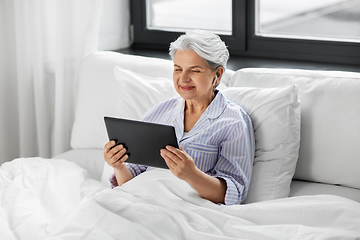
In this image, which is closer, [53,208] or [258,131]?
[53,208]

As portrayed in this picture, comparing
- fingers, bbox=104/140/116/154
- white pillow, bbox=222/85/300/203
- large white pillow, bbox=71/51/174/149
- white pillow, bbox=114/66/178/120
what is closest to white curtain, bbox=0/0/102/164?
large white pillow, bbox=71/51/174/149

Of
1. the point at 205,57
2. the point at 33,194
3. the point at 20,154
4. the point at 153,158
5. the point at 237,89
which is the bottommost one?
the point at 20,154

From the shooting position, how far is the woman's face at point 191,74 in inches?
64.6

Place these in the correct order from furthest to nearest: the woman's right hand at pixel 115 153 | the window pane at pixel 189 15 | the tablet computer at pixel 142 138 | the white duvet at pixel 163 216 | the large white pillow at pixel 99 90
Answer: the window pane at pixel 189 15 → the large white pillow at pixel 99 90 → the woman's right hand at pixel 115 153 → the tablet computer at pixel 142 138 → the white duvet at pixel 163 216

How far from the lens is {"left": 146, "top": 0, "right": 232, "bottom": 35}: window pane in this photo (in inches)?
106

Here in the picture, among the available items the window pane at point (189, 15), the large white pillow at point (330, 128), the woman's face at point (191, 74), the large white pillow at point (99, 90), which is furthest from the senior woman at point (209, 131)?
the window pane at point (189, 15)

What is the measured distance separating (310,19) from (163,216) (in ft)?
4.86

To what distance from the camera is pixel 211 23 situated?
273 centimetres

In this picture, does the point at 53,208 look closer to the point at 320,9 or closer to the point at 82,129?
the point at 82,129

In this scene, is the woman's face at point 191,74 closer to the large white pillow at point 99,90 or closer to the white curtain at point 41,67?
the large white pillow at point 99,90

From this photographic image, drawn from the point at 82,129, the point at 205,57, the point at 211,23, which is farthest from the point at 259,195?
the point at 211,23

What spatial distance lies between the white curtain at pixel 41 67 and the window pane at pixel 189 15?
0.56 meters

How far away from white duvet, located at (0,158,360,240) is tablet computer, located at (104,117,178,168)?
0.11 metres

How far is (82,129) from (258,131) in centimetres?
92
